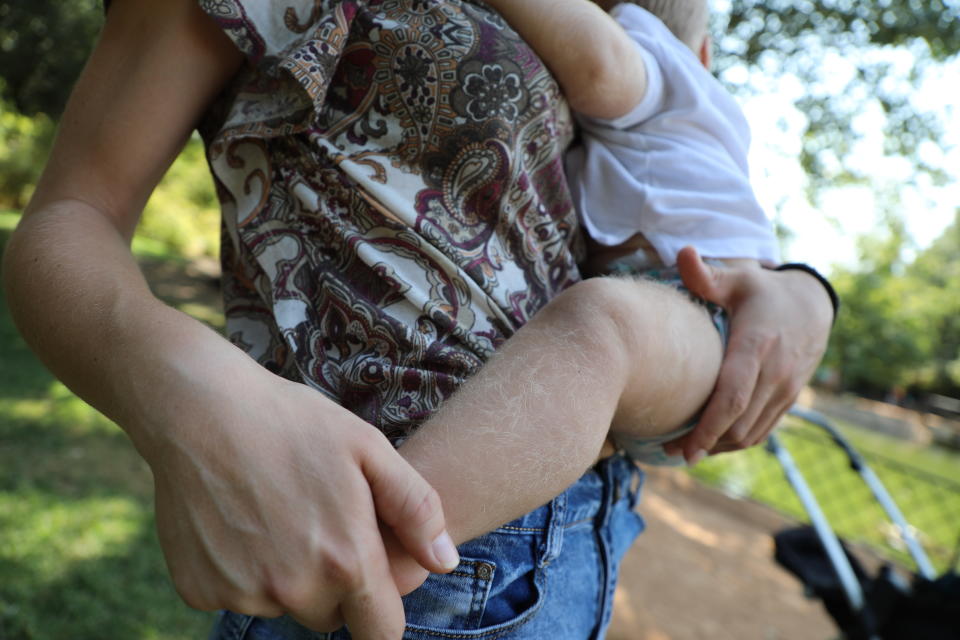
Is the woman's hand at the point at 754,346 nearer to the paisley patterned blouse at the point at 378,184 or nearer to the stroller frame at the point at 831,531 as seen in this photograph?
the paisley patterned blouse at the point at 378,184

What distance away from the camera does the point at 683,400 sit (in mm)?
1175

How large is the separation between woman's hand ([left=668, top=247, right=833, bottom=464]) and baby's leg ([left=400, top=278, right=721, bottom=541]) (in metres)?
0.19

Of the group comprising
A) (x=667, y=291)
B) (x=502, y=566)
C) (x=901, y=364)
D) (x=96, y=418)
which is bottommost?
(x=901, y=364)

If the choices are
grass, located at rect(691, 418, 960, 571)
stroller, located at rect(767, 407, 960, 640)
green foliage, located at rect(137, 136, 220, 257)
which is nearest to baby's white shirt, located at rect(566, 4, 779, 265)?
stroller, located at rect(767, 407, 960, 640)

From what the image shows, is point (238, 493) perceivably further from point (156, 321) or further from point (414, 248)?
point (414, 248)

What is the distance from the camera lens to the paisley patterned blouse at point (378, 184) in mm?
994

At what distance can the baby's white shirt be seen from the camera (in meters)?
1.34

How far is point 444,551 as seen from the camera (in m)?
0.75

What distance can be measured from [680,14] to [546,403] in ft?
3.97

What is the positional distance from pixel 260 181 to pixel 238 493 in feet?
1.91

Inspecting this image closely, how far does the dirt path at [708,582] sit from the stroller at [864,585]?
1776 millimetres

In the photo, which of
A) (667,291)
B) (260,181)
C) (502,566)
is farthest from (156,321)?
(667,291)

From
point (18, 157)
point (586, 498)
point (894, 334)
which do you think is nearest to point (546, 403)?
point (586, 498)

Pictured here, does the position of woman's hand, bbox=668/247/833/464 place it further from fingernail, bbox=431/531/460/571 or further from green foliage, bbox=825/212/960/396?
green foliage, bbox=825/212/960/396
